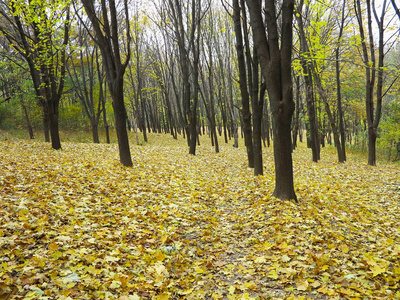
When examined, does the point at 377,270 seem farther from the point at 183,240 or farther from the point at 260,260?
the point at 183,240

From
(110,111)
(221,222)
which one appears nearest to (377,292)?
(221,222)

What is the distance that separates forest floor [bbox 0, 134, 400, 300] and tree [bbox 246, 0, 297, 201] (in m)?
0.97

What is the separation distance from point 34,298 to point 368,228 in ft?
17.9

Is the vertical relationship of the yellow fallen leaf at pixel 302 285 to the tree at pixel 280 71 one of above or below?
below

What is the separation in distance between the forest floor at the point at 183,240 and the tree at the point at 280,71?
38.4 inches

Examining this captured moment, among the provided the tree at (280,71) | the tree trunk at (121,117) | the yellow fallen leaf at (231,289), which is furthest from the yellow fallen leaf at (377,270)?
the tree trunk at (121,117)

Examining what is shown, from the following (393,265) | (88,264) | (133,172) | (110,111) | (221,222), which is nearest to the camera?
(88,264)

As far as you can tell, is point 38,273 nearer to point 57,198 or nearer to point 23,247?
point 23,247

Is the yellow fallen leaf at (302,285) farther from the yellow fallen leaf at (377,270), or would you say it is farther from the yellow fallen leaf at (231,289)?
the yellow fallen leaf at (377,270)

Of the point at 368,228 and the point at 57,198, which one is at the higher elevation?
the point at 57,198

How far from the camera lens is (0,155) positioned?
8.30m

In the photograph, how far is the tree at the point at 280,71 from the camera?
17.7ft

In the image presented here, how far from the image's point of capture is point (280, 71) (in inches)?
217

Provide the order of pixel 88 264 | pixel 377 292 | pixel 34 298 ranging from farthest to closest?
pixel 88 264 < pixel 377 292 < pixel 34 298
